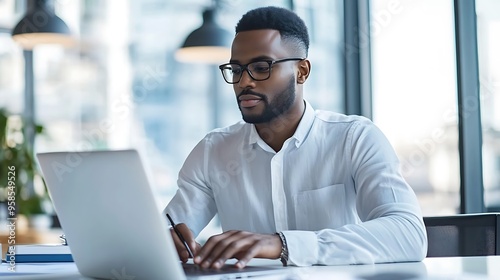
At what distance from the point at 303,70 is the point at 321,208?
468 mm

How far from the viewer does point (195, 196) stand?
2.44 m

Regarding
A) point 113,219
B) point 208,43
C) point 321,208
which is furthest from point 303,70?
point 208,43

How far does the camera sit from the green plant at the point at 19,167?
6.30 m

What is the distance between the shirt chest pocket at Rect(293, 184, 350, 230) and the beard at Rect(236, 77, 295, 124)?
0.25 metres

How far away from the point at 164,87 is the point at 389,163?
4967 millimetres

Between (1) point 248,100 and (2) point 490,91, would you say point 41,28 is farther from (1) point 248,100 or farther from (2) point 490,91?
(1) point 248,100

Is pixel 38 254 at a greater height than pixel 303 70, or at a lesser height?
lesser

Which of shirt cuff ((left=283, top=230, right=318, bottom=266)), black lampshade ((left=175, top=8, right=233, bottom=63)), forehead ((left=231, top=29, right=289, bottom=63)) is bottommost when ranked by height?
shirt cuff ((left=283, top=230, right=318, bottom=266))

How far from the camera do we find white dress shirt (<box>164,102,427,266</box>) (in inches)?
84.3

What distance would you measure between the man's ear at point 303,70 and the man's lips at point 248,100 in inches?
8.9

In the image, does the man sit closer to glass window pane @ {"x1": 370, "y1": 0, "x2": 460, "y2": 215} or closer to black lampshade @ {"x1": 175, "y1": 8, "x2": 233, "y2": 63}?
glass window pane @ {"x1": 370, "y1": 0, "x2": 460, "y2": 215}

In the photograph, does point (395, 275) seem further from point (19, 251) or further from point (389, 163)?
point (19, 251)

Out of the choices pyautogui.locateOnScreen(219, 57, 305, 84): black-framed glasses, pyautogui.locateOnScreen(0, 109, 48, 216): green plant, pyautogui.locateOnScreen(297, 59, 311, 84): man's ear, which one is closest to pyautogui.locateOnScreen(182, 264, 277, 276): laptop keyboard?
pyautogui.locateOnScreen(219, 57, 305, 84): black-framed glasses

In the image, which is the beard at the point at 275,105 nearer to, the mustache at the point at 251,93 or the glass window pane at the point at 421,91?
the mustache at the point at 251,93
